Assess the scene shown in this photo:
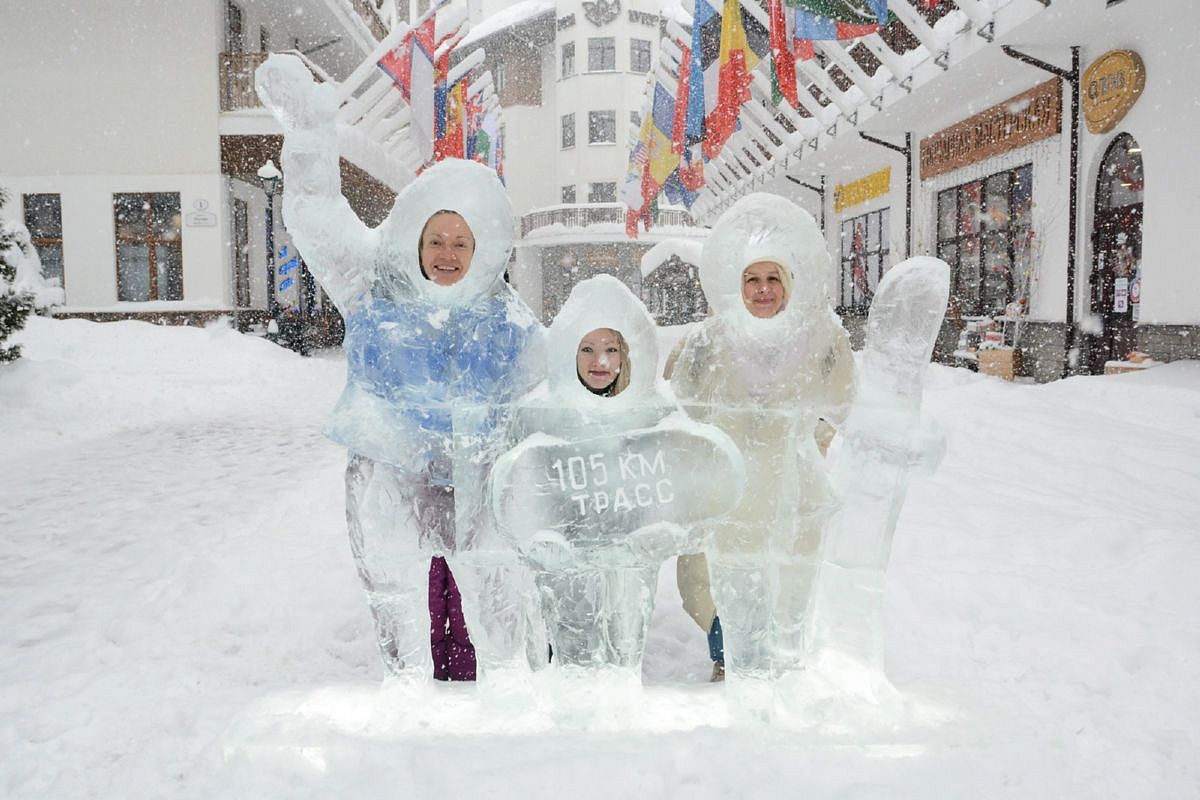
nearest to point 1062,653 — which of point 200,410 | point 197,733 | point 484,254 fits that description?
point 484,254

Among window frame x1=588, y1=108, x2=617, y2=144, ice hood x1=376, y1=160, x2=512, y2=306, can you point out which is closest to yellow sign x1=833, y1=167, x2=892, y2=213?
ice hood x1=376, y1=160, x2=512, y2=306

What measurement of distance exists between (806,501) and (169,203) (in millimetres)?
15412

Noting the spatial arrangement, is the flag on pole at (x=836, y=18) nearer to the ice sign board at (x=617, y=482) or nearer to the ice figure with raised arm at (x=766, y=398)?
the ice figure with raised arm at (x=766, y=398)

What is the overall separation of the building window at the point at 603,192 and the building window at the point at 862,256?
47.9 ft

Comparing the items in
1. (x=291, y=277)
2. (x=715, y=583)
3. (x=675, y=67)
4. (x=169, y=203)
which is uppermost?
(x=675, y=67)

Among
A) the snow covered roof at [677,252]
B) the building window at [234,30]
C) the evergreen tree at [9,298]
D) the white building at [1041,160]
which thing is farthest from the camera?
the building window at [234,30]

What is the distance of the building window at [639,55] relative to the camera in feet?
102

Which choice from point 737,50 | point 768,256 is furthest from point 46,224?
point 768,256

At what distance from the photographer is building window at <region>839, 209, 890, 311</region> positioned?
52.0 feet

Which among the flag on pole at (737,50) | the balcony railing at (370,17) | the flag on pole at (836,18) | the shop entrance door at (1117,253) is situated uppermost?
the balcony railing at (370,17)

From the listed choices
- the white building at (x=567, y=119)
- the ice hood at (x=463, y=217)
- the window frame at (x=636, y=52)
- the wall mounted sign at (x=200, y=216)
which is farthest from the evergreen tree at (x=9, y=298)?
the window frame at (x=636, y=52)

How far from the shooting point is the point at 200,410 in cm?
927

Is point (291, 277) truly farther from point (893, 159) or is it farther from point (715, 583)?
point (715, 583)

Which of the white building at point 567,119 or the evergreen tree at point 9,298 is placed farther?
the white building at point 567,119
